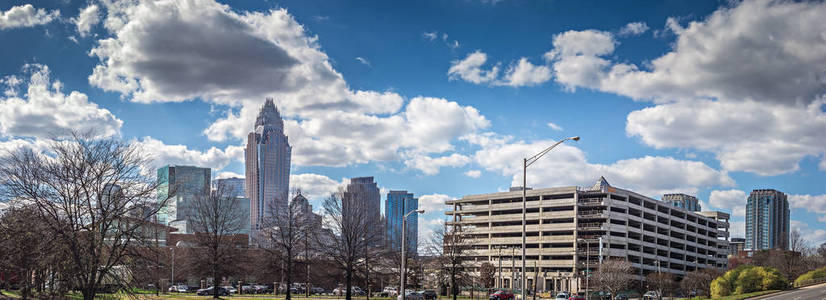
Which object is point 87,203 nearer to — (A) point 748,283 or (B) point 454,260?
(B) point 454,260

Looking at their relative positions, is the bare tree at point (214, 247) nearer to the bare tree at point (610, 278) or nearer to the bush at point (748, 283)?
the bare tree at point (610, 278)

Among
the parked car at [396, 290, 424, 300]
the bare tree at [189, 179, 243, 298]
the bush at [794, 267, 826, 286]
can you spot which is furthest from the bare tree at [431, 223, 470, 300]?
the bush at [794, 267, 826, 286]

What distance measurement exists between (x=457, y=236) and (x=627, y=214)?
7947 cm

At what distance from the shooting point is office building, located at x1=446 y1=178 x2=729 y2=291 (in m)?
139

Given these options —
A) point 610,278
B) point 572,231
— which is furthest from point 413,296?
point 572,231

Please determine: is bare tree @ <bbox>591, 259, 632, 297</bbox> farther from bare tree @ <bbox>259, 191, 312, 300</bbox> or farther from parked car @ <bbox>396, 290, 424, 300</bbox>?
bare tree @ <bbox>259, 191, 312, 300</bbox>

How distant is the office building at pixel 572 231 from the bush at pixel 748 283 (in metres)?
52.9

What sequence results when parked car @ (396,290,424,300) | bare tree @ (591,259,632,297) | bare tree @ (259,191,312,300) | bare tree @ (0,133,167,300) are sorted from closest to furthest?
bare tree @ (0,133,167,300) < bare tree @ (259,191,312,300) < parked car @ (396,290,424,300) < bare tree @ (591,259,632,297)

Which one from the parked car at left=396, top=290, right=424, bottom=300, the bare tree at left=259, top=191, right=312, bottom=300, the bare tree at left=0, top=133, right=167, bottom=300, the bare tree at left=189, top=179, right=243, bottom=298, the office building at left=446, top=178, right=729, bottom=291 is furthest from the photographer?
the office building at left=446, top=178, right=729, bottom=291

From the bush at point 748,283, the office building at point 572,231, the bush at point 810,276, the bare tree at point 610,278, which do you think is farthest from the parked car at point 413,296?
the office building at point 572,231

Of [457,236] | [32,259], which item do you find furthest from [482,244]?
[32,259]

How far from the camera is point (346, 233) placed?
69.2m

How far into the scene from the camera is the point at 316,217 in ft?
257

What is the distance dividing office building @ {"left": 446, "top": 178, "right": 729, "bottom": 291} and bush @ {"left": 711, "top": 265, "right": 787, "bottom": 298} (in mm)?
52855
